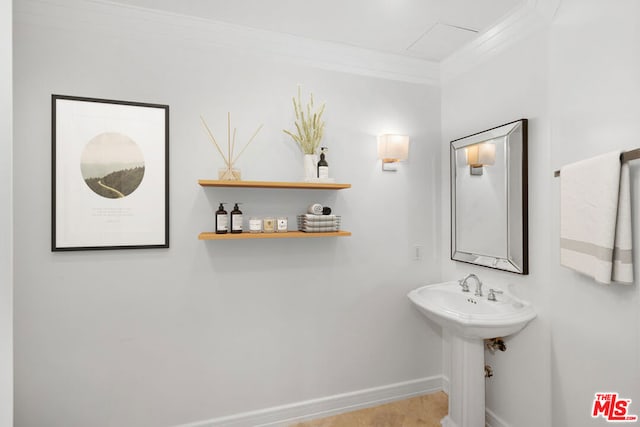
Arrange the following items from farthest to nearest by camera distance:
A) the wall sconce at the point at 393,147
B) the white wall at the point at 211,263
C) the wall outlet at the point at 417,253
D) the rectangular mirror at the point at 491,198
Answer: the wall outlet at the point at 417,253
the wall sconce at the point at 393,147
the rectangular mirror at the point at 491,198
the white wall at the point at 211,263

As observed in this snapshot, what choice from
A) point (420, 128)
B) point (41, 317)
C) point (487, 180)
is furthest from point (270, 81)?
point (41, 317)

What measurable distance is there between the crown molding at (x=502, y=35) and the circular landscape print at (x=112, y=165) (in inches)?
85.9

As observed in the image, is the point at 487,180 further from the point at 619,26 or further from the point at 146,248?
the point at 146,248

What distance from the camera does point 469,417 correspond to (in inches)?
78.8

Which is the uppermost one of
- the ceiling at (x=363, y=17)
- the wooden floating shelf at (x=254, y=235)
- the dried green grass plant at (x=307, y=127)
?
the ceiling at (x=363, y=17)

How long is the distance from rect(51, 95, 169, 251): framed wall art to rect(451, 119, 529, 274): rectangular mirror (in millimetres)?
1902

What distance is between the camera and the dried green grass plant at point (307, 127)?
2.19 meters

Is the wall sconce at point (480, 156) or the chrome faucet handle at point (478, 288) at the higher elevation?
the wall sconce at point (480, 156)

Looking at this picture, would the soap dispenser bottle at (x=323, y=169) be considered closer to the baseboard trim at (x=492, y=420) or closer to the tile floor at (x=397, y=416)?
the tile floor at (x=397, y=416)

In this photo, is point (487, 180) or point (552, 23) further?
point (487, 180)

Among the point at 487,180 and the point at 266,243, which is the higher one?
the point at 487,180

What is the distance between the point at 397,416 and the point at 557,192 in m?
1.71

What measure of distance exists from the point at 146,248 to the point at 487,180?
82.2 inches

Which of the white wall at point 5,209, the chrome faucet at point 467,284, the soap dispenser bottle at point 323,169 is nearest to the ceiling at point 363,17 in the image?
the soap dispenser bottle at point 323,169
